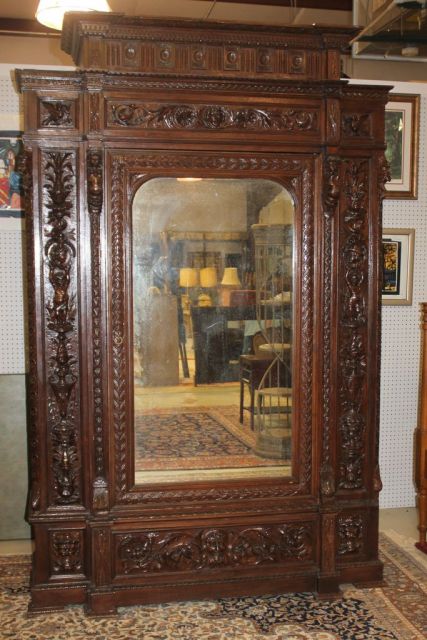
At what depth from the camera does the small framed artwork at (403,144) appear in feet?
12.9

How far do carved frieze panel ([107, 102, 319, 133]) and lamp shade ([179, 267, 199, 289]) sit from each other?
0.58 metres

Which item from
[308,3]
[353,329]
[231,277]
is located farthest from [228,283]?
[308,3]

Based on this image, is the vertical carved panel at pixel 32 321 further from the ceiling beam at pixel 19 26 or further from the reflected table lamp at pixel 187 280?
the ceiling beam at pixel 19 26

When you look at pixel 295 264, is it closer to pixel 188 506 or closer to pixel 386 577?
pixel 188 506

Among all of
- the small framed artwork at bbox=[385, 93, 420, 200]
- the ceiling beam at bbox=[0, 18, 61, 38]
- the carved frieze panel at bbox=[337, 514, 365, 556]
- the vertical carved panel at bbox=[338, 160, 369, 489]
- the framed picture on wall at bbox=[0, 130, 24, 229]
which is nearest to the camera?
the vertical carved panel at bbox=[338, 160, 369, 489]

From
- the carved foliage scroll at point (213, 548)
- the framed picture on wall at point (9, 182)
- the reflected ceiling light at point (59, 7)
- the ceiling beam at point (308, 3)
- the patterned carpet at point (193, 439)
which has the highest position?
the ceiling beam at point (308, 3)

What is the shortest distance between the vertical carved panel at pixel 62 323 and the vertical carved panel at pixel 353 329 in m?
1.16

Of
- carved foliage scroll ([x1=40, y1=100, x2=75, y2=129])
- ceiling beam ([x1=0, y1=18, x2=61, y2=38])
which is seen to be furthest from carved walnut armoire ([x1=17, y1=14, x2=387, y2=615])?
ceiling beam ([x1=0, y1=18, x2=61, y2=38])

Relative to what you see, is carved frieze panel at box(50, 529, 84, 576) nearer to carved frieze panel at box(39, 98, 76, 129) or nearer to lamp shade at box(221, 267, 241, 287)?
lamp shade at box(221, 267, 241, 287)

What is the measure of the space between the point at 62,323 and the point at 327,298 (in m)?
1.13

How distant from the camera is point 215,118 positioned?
9.28 ft

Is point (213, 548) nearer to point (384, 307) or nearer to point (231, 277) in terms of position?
point (231, 277)

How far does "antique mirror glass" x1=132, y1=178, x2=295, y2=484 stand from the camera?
9.39 ft

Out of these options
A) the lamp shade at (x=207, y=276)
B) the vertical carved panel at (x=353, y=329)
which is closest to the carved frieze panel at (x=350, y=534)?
the vertical carved panel at (x=353, y=329)
